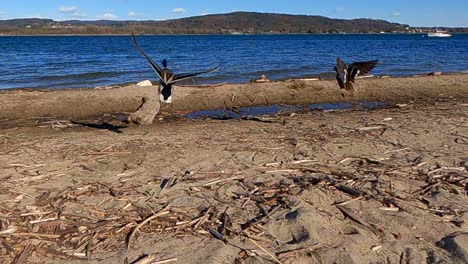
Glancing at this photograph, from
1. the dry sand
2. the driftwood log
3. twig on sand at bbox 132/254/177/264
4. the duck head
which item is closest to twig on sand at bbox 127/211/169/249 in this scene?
the dry sand

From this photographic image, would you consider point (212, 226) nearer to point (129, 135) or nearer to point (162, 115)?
point (129, 135)

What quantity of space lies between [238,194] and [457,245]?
2093 mm

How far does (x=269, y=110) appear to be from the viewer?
12.6m

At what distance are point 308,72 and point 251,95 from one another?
9.85 metres

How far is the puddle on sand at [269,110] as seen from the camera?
38.4 ft

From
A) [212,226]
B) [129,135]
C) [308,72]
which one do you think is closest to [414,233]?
[212,226]

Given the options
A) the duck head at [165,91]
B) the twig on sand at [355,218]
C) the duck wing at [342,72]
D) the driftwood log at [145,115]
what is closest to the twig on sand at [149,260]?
the twig on sand at [355,218]

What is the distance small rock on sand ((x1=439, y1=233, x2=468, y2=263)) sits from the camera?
395 centimetres

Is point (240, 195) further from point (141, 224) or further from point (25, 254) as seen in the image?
point (25, 254)

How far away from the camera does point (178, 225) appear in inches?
179

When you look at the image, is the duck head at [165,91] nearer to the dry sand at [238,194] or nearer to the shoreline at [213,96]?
the dry sand at [238,194]

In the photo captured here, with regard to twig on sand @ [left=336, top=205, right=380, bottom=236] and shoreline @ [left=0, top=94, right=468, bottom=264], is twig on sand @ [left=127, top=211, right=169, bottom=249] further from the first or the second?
twig on sand @ [left=336, top=205, right=380, bottom=236]

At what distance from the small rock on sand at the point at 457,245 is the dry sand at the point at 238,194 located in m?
0.04

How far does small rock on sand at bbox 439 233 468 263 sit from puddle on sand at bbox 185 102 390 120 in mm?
7338
